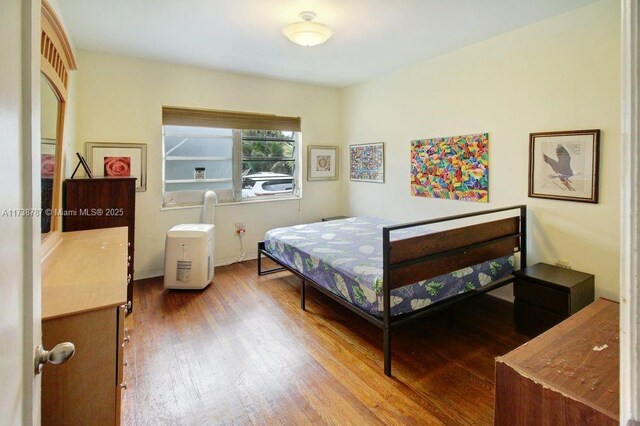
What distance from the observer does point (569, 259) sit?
8.90ft

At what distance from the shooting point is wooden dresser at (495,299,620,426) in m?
0.94

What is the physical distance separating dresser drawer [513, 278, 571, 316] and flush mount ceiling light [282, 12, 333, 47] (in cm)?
242

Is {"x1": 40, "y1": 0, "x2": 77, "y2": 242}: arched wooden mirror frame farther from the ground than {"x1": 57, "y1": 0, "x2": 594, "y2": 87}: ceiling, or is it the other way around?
{"x1": 57, "y1": 0, "x2": 594, "y2": 87}: ceiling

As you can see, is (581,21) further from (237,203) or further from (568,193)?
(237,203)

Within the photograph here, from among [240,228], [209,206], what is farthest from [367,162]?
[209,206]

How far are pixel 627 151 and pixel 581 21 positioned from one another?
2.90 meters

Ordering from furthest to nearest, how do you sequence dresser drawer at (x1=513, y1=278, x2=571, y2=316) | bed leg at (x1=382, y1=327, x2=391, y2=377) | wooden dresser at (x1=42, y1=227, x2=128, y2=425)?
dresser drawer at (x1=513, y1=278, x2=571, y2=316)
bed leg at (x1=382, y1=327, x2=391, y2=377)
wooden dresser at (x1=42, y1=227, x2=128, y2=425)

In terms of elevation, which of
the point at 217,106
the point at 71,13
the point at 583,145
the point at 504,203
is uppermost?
the point at 71,13

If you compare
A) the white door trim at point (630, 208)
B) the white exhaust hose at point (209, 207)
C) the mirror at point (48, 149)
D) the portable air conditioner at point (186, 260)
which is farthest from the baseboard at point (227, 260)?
the white door trim at point (630, 208)

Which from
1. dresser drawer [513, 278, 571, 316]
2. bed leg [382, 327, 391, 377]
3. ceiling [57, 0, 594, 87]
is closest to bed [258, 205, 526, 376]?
bed leg [382, 327, 391, 377]

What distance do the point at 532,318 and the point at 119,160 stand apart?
4.06m

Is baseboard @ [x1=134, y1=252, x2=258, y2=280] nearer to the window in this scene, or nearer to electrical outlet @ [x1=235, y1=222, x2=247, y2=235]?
electrical outlet @ [x1=235, y1=222, x2=247, y2=235]

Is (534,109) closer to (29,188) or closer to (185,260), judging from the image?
(29,188)

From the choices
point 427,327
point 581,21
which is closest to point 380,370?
point 427,327
